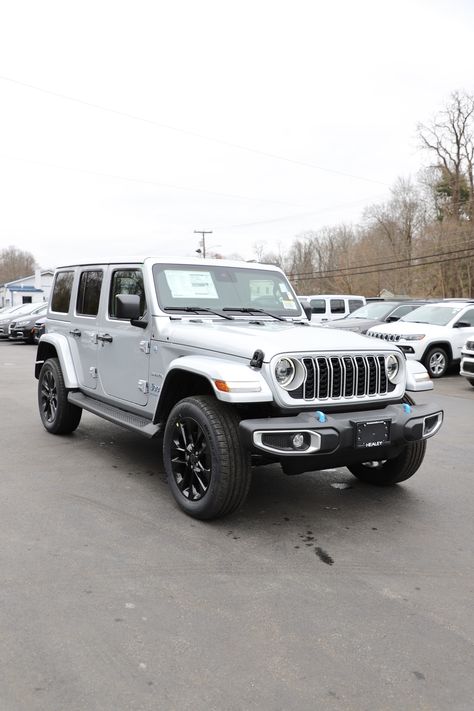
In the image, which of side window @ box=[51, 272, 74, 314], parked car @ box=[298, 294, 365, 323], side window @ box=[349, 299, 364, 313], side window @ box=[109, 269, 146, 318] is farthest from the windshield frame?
side window @ box=[349, 299, 364, 313]

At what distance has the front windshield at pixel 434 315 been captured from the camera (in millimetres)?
14109

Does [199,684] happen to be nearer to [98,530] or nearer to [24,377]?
[98,530]

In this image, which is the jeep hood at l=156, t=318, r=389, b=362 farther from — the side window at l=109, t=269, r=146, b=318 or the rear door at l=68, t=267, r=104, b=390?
the rear door at l=68, t=267, r=104, b=390

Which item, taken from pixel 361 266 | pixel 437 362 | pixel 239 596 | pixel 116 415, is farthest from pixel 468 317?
pixel 361 266

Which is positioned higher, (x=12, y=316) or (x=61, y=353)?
(x=12, y=316)

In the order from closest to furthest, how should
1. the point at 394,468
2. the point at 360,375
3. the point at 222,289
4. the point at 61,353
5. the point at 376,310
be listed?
the point at 360,375
the point at 394,468
the point at 222,289
the point at 61,353
the point at 376,310

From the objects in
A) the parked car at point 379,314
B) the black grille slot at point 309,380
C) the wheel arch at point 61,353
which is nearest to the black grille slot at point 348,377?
the black grille slot at point 309,380

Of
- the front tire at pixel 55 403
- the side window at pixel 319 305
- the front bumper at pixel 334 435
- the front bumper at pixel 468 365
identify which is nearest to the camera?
the front bumper at pixel 334 435

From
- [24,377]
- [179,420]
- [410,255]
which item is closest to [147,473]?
[179,420]

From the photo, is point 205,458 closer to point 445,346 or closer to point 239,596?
point 239,596

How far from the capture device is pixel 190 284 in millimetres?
5457

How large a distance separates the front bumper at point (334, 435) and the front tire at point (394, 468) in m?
0.47

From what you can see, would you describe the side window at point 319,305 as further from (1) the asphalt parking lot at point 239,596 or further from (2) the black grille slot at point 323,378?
(2) the black grille slot at point 323,378

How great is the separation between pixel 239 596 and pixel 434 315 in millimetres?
12302
